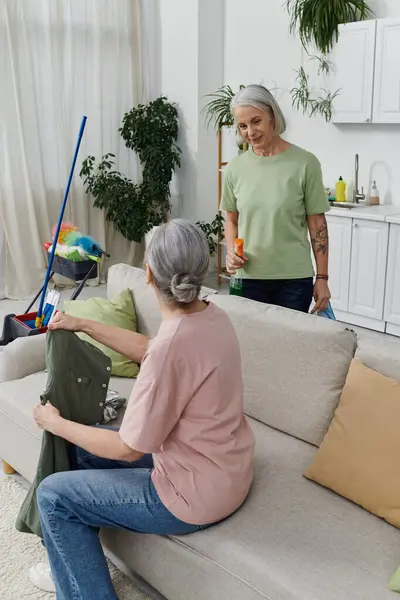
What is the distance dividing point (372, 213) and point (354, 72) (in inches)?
39.0

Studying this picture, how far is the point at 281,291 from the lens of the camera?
2752 mm

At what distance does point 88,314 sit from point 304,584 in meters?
1.56

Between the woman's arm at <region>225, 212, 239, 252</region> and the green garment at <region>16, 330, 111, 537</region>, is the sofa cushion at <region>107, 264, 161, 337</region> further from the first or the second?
the green garment at <region>16, 330, 111, 537</region>

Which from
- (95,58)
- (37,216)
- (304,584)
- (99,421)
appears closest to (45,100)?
(95,58)

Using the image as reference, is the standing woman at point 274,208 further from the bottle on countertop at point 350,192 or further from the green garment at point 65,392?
the bottle on countertop at point 350,192

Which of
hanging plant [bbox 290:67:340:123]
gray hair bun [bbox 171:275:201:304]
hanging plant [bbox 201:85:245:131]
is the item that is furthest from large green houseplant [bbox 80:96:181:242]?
gray hair bun [bbox 171:275:201:304]

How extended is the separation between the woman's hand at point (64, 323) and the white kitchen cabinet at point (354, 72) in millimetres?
3264

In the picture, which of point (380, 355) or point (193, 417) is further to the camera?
point (380, 355)

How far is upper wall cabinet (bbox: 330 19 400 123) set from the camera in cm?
447

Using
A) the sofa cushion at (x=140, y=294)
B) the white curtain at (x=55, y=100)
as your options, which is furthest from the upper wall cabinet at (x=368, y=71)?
the sofa cushion at (x=140, y=294)

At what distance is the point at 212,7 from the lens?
5633mm

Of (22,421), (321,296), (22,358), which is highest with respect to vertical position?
(321,296)

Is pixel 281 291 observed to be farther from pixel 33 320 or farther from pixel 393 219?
pixel 393 219

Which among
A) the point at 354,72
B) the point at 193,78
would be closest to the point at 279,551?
the point at 354,72
